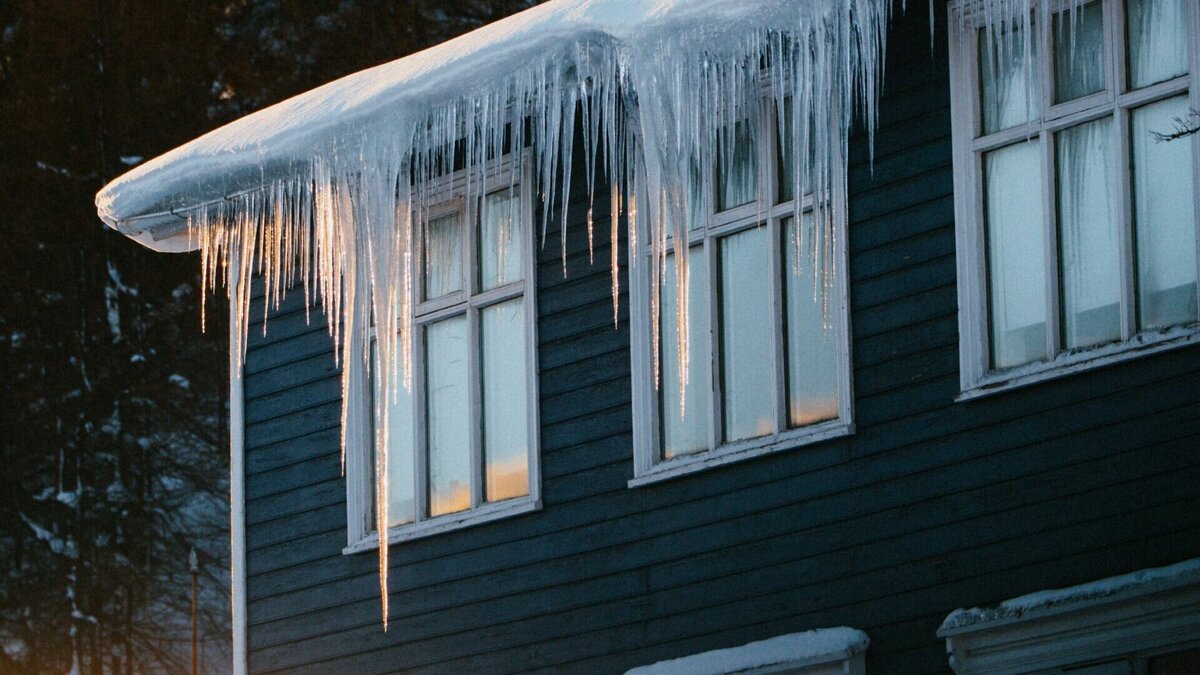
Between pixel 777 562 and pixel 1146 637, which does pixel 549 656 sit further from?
pixel 1146 637

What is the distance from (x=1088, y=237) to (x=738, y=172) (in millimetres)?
1872

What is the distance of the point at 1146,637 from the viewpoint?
24.5 ft

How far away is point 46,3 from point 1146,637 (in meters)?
20.3

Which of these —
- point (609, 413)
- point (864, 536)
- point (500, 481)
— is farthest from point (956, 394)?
point (500, 481)

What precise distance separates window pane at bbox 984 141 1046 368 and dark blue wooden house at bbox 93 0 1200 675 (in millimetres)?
13

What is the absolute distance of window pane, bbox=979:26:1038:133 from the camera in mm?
8188

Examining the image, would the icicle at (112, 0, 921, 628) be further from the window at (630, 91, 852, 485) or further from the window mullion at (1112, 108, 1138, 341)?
the window mullion at (1112, 108, 1138, 341)

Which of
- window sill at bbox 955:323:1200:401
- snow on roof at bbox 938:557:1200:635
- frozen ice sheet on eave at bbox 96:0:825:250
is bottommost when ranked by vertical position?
snow on roof at bbox 938:557:1200:635

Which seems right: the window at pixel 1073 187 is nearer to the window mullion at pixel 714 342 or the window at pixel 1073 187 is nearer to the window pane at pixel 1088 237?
the window pane at pixel 1088 237

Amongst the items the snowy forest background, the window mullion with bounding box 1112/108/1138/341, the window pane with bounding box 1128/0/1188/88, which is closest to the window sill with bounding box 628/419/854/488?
the window mullion with bounding box 1112/108/1138/341

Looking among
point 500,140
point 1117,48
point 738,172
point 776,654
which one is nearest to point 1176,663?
point 776,654

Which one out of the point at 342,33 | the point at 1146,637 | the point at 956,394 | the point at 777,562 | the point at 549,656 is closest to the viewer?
the point at 1146,637

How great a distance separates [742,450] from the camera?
29.4ft

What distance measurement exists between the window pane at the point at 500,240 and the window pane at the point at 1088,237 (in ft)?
10.1
